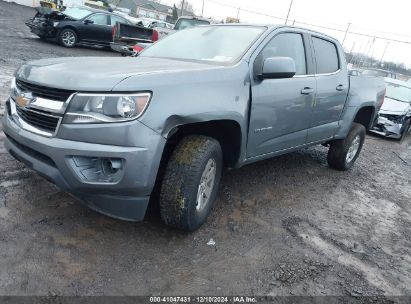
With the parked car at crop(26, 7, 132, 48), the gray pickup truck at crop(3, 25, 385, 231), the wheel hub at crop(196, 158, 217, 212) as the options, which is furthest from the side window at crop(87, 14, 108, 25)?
the wheel hub at crop(196, 158, 217, 212)

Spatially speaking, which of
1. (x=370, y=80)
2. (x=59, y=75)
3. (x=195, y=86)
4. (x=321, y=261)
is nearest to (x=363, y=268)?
(x=321, y=261)

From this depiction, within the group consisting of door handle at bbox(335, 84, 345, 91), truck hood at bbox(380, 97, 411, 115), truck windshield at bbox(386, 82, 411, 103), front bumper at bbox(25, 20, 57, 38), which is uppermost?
door handle at bbox(335, 84, 345, 91)

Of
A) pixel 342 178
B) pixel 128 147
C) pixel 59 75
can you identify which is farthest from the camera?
pixel 342 178

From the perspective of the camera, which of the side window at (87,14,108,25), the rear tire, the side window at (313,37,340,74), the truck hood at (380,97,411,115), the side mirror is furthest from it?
the side window at (87,14,108,25)

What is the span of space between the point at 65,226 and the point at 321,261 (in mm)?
2108

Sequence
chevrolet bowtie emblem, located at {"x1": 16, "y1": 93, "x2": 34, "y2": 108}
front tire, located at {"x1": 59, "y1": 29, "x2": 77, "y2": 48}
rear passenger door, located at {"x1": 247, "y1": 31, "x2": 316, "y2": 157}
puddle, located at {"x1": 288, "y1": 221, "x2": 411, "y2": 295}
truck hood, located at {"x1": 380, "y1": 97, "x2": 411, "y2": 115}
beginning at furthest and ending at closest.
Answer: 1. front tire, located at {"x1": 59, "y1": 29, "x2": 77, "y2": 48}
2. truck hood, located at {"x1": 380, "y1": 97, "x2": 411, "y2": 115}
3. rear passenger door, located at {"x1": 247, "y1": 31, "x2": 316, "y2": 157}
4. puddle, located at {"x1": 288, "y1": 221, "x2": 411, "y2": 295}
5. chevrolet bowtie emblem, located at {"x1": 16, "y1": 93, "x2": 34, "y2": 108}

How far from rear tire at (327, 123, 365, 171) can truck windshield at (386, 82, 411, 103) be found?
18.0ft

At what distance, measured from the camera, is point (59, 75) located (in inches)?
102

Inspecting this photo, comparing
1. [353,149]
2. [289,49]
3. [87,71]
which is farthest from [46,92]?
[353,149]

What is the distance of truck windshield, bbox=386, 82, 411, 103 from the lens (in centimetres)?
1029

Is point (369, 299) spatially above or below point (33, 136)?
below

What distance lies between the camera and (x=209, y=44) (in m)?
3.75

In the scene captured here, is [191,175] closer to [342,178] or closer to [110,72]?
[110,72]

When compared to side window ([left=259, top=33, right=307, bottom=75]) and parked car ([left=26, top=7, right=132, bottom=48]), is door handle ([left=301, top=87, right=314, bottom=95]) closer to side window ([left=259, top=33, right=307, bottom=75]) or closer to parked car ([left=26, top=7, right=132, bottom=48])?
side window ([left=259, top=33, right=307, bottom=75])
